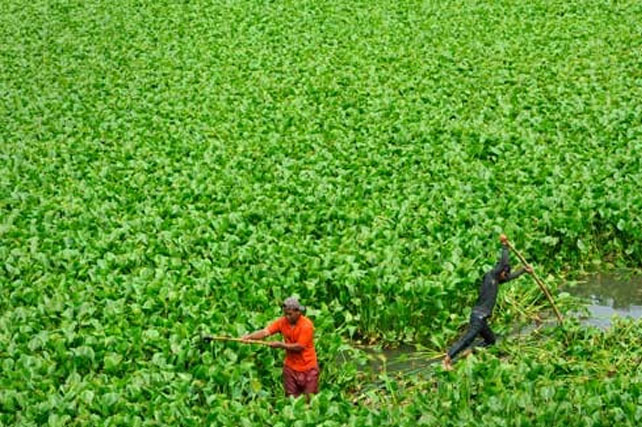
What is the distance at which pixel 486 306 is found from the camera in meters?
9.78

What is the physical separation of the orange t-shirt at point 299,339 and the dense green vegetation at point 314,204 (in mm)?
385

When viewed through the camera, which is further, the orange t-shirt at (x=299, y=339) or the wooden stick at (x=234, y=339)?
the wooden stick at (x=234, y=339)

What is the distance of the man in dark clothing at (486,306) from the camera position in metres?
9.69

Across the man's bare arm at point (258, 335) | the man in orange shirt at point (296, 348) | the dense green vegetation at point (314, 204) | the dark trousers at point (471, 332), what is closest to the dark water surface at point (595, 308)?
the dense green vegetation at point (314, 204)

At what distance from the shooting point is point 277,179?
1477 cm

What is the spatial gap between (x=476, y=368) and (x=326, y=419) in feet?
4.83

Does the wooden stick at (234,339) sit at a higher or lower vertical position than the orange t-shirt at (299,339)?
lower


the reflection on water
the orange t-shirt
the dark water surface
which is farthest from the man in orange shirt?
the reflection on water

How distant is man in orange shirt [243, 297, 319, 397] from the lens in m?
8.74

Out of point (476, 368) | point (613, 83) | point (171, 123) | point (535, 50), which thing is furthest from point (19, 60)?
point (476, 368)

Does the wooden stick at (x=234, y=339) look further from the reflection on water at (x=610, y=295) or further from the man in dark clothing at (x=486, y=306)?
the reflection on water at (x=610, y=295)

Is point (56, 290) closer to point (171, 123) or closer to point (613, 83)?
point (171, 123)

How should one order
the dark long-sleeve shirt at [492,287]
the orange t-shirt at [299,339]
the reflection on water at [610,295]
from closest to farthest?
the orange t-shirt at [299,339]
the dark long-sleeve shirt at [492,287]
the reflection on water at [610,295]

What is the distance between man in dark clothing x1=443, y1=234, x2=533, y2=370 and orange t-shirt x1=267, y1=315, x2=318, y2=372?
155 cm
